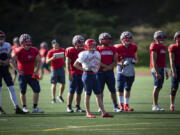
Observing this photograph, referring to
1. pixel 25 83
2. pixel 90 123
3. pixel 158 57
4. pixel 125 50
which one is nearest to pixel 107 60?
pixel 125 50

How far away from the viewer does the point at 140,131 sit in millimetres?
8758

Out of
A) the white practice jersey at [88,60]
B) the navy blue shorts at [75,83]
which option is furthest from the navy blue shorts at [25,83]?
the white practice jersey at [88,60]

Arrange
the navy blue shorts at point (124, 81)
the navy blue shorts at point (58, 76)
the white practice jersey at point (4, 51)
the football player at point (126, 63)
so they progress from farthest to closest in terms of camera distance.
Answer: the navy blue shorts at point (58, 76), the navy blue shorts at point (124, 81), the football player at point (126, 63), the white practice jersey at point (4, 51)

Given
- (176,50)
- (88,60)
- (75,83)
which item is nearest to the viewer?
(88,60)

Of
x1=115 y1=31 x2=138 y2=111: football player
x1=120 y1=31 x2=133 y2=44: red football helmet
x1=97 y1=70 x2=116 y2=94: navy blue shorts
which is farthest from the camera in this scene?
x1=115 y1=31 x2=138 y2=111: football player

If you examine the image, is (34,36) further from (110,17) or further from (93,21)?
(110,17)

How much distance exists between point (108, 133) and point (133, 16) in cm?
4715

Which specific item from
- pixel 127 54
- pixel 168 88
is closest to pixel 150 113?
pixel 127 54

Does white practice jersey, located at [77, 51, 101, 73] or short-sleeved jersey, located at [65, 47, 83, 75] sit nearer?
white practice jersey, located at [77, 51, 101, 73]

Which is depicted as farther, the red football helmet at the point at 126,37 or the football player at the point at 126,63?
the football player at the point at 126,63

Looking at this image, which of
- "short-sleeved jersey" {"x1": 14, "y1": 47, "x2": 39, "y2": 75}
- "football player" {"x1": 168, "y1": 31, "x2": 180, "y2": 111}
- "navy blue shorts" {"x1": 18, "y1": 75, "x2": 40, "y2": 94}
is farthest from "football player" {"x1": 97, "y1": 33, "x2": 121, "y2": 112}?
"short-sleeved jersey" {"x1": 14, "y1": 47, "x2": 39, "y2": 75}

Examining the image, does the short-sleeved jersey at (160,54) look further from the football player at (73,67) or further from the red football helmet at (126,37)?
the football player at (73,67)

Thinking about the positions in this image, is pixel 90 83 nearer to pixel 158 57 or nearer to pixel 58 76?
pixel 158 57

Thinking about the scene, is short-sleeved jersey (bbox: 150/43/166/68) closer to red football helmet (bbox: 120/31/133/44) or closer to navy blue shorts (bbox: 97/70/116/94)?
red football helmet (bbox: 120/31/133/44)
